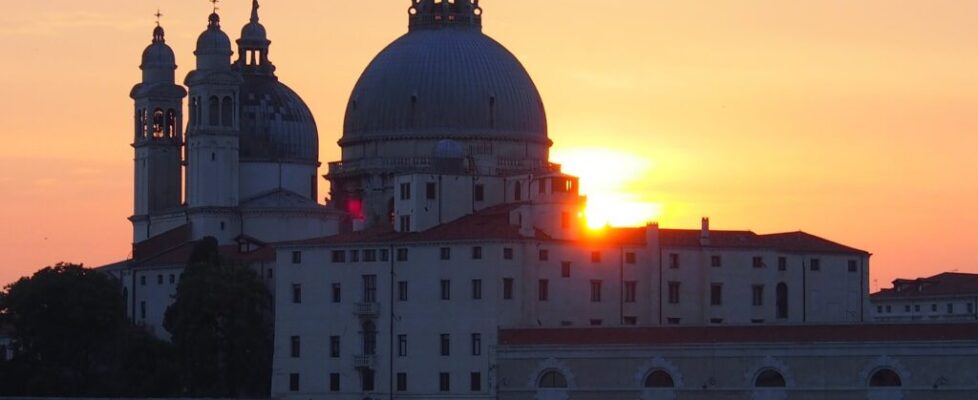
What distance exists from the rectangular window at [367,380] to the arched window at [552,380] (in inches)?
340

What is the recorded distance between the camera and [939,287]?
17025 centimetres

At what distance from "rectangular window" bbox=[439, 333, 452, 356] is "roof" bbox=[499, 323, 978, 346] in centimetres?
247

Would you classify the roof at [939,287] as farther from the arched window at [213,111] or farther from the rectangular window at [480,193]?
the arched window at [213,111]

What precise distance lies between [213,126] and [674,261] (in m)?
26.9

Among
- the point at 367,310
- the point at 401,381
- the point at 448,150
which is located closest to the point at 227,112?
the point at 448,150

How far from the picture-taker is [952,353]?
366ft

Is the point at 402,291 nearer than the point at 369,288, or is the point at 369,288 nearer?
the point at 402,291

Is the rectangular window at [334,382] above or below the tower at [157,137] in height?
below

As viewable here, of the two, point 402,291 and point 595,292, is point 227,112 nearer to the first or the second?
point 402,291

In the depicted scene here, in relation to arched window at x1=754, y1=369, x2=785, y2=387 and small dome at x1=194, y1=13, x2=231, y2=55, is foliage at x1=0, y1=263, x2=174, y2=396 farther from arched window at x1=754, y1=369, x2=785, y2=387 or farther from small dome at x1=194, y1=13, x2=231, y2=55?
arched window at x1=754, y1=369, x2=785, y2=387

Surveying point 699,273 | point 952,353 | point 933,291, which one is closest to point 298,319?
point 699,273

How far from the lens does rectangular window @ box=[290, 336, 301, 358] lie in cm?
12556

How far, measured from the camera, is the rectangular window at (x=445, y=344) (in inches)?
4786

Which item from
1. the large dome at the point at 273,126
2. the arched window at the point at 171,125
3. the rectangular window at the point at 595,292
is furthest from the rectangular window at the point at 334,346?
the arched window at the point at 171,125
